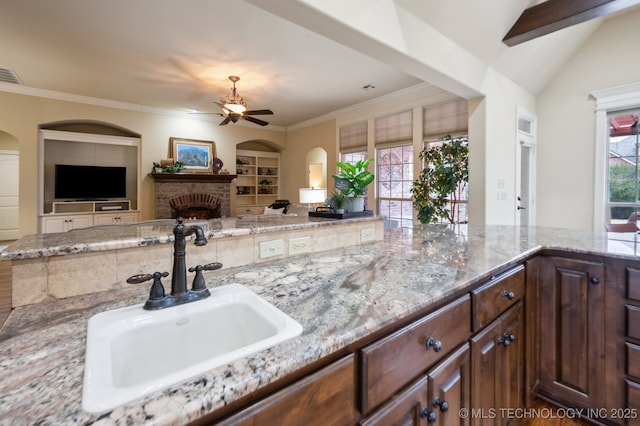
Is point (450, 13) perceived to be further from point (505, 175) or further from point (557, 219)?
point (557, 219)

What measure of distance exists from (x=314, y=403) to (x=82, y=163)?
7.09 m

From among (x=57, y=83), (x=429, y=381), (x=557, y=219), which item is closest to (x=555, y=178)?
(x=557, y=219)

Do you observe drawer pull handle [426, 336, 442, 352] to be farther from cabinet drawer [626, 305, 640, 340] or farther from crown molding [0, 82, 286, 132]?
crown molding [0, 82, 286, 132]

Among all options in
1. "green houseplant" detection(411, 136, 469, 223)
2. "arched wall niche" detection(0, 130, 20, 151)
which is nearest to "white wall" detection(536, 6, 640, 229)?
"green houseplant" detection(411, 136, 469, 223)

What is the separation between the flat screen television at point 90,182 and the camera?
5517mm

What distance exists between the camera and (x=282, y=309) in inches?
32.9

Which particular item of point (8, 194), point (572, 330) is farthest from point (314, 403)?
point (8, 194)

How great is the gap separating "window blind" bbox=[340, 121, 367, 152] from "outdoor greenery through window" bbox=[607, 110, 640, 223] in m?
3.43

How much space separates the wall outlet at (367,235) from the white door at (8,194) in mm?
8646

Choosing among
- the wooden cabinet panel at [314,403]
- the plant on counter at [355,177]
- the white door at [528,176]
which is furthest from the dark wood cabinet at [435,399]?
the white door at [528,176]

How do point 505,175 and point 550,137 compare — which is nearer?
point 505,175

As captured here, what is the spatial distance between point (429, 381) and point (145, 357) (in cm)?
83

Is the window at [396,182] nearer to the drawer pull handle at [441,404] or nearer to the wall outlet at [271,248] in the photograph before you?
the wall outlet at [271,248]

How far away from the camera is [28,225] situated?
4910 mm
